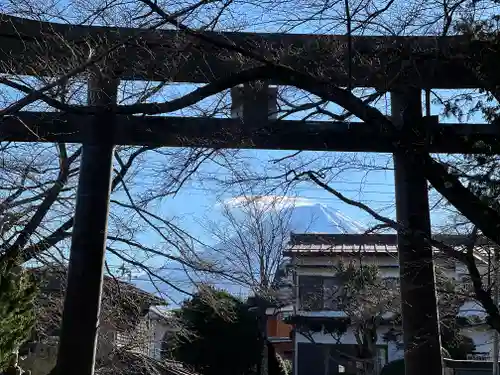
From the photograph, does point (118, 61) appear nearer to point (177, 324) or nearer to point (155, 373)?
point (155, 373)

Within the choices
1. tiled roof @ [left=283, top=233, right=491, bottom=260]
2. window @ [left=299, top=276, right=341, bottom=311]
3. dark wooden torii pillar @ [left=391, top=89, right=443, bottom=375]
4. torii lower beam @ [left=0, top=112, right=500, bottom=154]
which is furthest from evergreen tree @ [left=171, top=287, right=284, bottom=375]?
dark wooden torii pillar @ [left=391, top=89, right=443, bottom=375]

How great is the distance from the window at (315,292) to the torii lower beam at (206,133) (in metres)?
12.2

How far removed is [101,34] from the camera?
5.64m

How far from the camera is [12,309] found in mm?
6484

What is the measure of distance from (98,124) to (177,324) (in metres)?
4.75

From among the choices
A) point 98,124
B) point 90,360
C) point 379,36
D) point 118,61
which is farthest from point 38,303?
point 379,36

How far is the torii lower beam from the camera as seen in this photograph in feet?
20.5

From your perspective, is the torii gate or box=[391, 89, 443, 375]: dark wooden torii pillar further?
box=[391, 89, 443, 375]: dark wooden torii pillar

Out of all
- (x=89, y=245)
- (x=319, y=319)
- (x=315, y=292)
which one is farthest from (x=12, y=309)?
(x=319, y=319)

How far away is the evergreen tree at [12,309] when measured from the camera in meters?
6.33

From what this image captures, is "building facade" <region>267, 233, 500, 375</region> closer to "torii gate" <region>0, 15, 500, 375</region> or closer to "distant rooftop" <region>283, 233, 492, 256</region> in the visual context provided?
"distant rooftop" <region>283, 233, 492, 256</region>

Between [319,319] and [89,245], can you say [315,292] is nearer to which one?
[319,319]

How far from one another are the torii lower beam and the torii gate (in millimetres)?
10

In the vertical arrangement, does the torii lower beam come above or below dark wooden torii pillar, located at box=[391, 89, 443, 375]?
above
